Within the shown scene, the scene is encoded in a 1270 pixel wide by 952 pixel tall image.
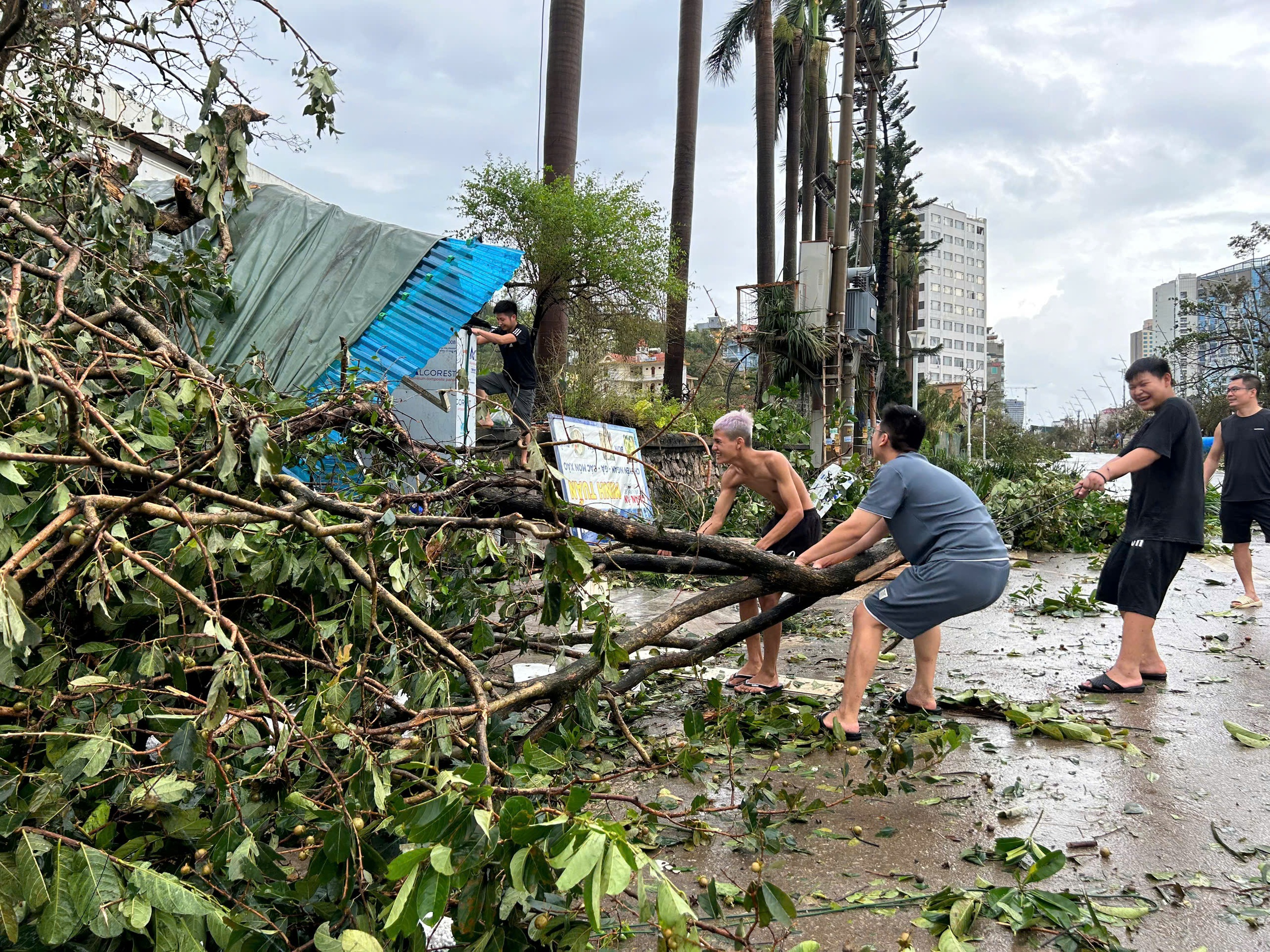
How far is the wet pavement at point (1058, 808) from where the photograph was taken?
2.59m

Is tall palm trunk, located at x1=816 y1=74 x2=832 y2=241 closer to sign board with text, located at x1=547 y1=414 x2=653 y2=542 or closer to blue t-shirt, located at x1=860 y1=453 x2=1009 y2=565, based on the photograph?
sign board with text, located at x1=547 y1=414 x2=653 y2=542

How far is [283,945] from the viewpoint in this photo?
200 centimetres

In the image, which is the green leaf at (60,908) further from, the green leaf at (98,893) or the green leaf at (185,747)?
the green leaf at (185,747)

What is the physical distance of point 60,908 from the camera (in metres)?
1.69

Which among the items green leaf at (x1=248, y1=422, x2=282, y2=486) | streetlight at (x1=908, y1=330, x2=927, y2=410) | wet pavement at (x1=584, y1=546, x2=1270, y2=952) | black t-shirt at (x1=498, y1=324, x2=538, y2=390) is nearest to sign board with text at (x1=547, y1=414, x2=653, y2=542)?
black t-shirt at (x1=498, y1=324, x2=538, y2=390)

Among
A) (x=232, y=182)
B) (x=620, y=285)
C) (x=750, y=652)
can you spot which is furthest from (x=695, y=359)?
(x=232, y=182)

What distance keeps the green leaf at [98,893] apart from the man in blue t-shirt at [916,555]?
3.15 metres

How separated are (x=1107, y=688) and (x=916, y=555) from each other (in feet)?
5.21

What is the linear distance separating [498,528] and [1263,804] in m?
3.10

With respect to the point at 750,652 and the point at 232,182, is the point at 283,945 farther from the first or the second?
the point at 750,652

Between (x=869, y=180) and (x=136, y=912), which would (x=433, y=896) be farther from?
(x=869, y=180)

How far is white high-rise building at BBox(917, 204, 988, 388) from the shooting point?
5103 inches

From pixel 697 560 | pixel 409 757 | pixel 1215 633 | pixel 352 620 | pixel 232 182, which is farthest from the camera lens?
pixel 1215 633

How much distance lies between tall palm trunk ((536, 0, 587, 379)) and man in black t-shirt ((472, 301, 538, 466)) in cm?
449
